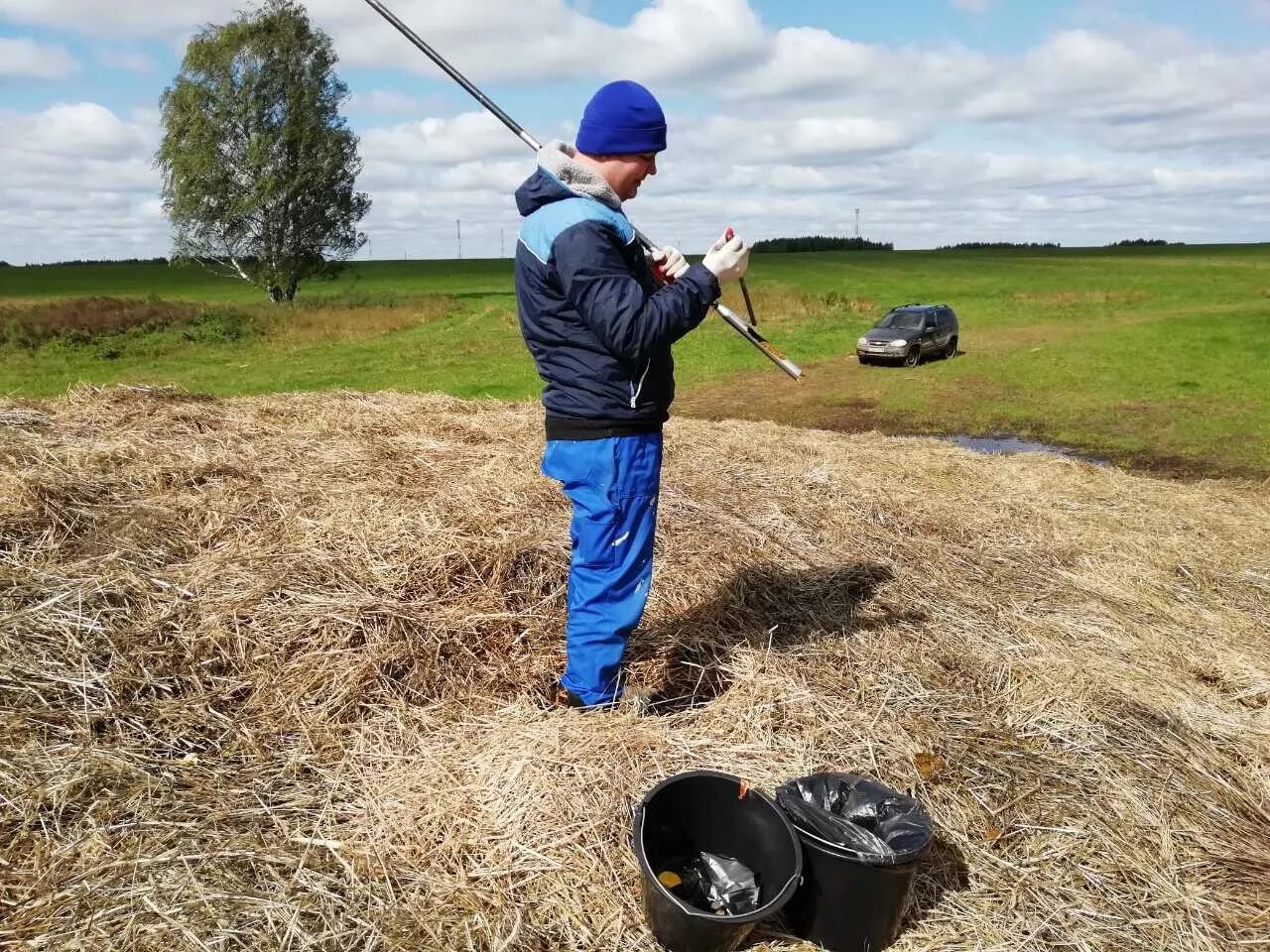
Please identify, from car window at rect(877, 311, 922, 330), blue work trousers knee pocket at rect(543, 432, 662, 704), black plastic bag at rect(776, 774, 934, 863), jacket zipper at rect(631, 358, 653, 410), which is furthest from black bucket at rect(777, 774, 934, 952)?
car window at rect(877, 311, 922, 330)

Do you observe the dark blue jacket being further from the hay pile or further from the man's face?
the hay pile

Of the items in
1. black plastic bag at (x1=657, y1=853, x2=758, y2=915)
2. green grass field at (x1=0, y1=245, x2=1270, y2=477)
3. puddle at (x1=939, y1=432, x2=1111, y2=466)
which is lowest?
black plastic bag at (x1=657, y1=853, x2=758, y2=915)

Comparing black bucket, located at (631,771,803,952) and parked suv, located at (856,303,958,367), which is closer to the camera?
black bucket, located at (631,771,803,952)

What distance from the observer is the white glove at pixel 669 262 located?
3541mm

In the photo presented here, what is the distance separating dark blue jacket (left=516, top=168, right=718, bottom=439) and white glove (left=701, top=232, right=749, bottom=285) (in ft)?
0.22

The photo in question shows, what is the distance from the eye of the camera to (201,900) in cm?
266

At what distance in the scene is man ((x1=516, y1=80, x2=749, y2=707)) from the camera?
3.12m

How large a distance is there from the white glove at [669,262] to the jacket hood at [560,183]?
0.35 m

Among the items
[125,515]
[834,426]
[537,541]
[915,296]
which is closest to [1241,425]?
[834,426]

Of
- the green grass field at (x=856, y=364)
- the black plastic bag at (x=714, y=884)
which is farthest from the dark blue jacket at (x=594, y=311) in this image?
the green grass field at (x=856, y=364)

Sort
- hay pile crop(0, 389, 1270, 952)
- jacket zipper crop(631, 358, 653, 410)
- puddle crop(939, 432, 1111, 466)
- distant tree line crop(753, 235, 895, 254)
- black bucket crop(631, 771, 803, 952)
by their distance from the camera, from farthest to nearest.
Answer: distant tree line crop(753, 235, 895, 254) < puddle crop(939, 432, 1111, 466) < jacket zipper crop(631, 358, 653, 410) < hay pile crop(0, 389, 1270, 952) < black bucket crop(631, 771, 803, 952)

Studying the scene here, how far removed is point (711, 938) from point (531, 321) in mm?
2247

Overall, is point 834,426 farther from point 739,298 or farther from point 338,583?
point 739,298

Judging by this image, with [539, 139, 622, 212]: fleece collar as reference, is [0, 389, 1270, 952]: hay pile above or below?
below
